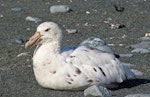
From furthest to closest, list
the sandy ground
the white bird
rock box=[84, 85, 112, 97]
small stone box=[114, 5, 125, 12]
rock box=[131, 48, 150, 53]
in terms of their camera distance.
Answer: small stone box=[114, 5, 125, 12]
rock box=[131, 48, 150, 53]
the sandy ground
the white bird
rock box=[84, 85, 112, 97]

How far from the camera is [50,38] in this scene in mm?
8023

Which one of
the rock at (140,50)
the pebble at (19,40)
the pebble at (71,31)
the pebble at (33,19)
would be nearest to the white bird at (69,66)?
the rock at (140,50)

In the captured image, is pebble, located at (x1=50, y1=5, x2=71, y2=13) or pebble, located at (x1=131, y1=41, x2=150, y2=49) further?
pebble, located at (x1=50, y1=5, x2=71, y2=13)

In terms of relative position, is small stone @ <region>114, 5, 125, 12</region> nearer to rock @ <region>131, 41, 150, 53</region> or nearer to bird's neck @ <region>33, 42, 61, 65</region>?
rock @ <region>131, 41, 150, 53</region>

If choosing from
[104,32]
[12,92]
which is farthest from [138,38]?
[12,92]

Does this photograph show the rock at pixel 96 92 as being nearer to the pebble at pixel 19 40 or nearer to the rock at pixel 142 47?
the rock at pixel 142 47

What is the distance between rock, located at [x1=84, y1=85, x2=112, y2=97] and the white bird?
0.14 m

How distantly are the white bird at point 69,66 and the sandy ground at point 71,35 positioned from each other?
5.6 inches

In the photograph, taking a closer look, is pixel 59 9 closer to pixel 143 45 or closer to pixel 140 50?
pixel 143 45

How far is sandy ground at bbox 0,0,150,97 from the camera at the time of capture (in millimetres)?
7992

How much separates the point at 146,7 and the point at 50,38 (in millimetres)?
7312

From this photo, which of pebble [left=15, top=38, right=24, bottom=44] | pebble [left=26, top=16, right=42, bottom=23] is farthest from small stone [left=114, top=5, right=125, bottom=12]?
pebble [left=15, top=38, right=24, bottom=44]

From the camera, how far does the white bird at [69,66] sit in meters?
7.66

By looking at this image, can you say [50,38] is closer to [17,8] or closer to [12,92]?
[12,92]
